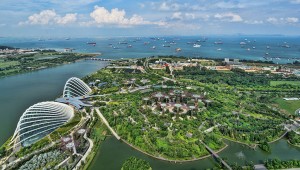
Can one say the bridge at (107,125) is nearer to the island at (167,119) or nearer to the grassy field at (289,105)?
the island at (167,119)

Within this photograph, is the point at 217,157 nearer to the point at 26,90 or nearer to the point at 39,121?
the point at 39,121

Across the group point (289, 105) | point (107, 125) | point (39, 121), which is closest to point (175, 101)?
point (107, 125)

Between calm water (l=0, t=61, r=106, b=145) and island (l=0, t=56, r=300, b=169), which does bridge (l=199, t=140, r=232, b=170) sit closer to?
island (l=0, t=56, r=300, b=169)

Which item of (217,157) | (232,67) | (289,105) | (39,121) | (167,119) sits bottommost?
(217,157)

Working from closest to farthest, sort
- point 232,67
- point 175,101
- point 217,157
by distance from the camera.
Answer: point 217,157
point 175,101
point 232,67

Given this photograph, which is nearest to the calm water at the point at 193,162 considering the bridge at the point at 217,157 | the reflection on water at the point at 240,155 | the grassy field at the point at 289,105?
the reflection on water at the point at 240,155

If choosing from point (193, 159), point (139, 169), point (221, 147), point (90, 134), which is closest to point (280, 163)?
point (221, 147)

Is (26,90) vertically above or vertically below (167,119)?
above
